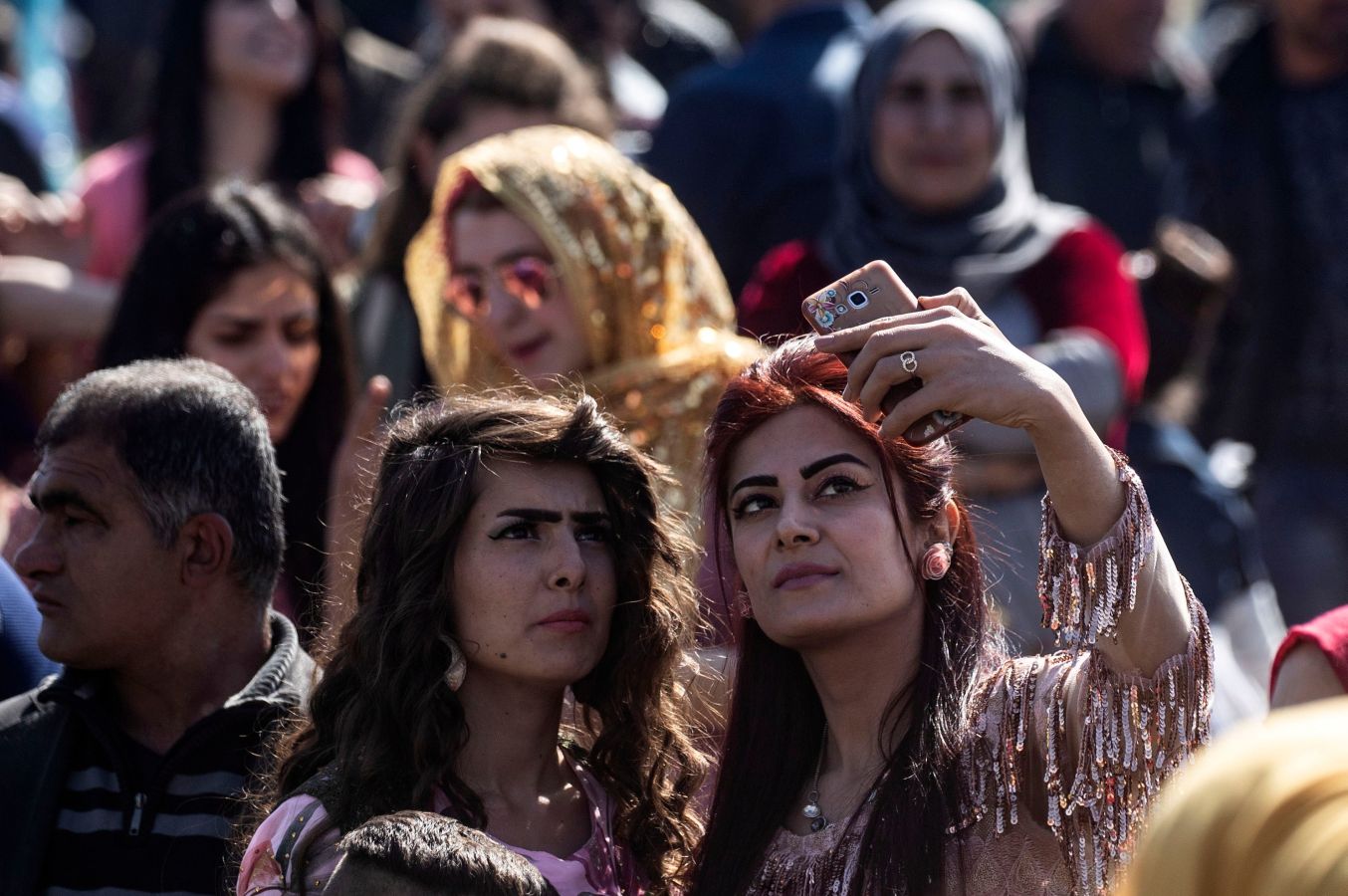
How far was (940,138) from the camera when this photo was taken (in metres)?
4.43

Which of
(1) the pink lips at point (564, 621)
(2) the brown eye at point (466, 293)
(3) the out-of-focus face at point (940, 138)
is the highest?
(3) the out-of-focus face at point (940, 138)

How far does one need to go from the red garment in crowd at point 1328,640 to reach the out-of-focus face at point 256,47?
3.19 metres

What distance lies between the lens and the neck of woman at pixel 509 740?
268 cm

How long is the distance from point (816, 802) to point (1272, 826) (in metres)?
1.59

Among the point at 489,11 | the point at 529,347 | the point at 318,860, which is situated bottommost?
the point at 318,860

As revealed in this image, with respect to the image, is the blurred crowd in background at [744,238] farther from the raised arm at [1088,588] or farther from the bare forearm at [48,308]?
the raised arm at [1088,588]

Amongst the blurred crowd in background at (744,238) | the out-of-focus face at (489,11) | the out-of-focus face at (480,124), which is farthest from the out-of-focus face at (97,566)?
the out-of-focus face at (489,11)

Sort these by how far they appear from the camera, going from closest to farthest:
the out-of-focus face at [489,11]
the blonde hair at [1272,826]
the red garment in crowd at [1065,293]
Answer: the blonde hair at [1272,826]
the red garment in crowd at [1065,293]
the out-of-focus face at [489,11]

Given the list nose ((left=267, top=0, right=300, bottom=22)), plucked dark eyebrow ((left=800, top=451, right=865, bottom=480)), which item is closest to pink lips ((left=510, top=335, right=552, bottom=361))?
plucked dark eyebrow ((left=800, top=451, right=865, bottom=480))

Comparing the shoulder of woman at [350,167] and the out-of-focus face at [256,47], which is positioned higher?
the out-of-focus face at [256,47]

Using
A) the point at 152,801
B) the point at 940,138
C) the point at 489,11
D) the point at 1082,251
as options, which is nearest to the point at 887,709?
the point at 152,801

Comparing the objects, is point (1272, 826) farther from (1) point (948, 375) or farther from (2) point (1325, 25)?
(2) point (1325, 25)

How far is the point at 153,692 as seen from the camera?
2.99 meters

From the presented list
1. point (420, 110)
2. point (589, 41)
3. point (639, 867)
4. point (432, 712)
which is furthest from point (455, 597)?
point (589, 41)
